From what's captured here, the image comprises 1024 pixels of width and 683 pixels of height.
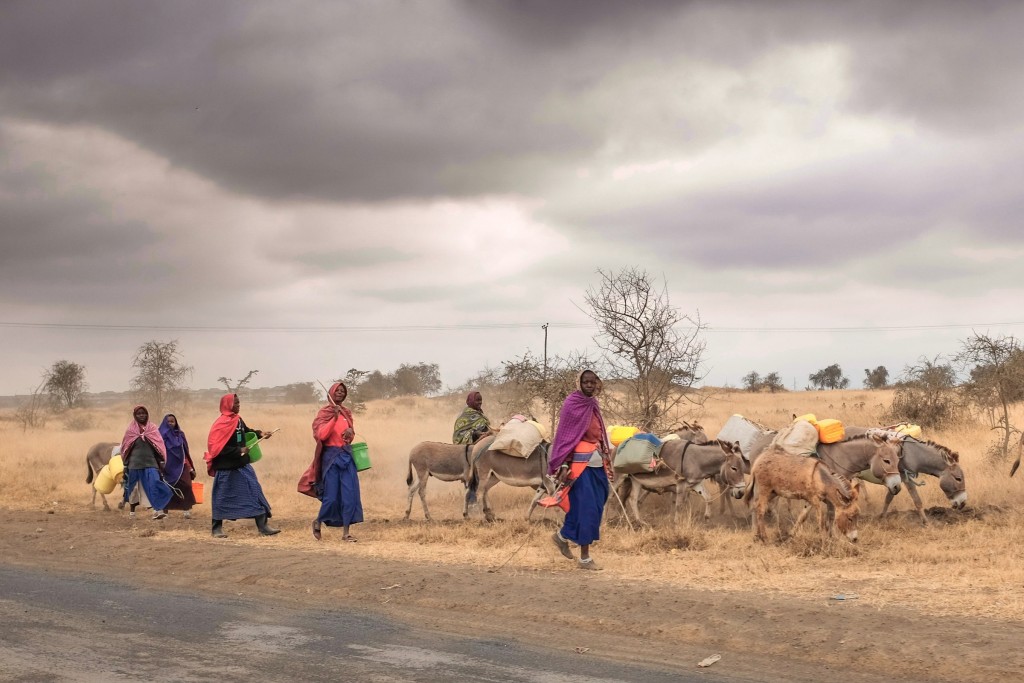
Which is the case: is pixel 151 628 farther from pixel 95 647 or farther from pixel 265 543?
pixel 265 543

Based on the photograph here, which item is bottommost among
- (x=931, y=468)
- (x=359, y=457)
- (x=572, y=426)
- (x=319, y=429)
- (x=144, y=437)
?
(x=931, y=468)

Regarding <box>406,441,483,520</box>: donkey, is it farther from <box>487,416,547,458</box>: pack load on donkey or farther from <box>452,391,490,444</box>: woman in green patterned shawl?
<box>487,416,547,458</box>: pack load on donkey

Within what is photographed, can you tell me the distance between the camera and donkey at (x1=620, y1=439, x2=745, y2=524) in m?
14.3

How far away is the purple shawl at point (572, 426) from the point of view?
11.0 meters

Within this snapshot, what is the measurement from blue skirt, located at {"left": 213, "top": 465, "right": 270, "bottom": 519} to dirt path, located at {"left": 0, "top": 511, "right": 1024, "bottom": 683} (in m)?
1.26

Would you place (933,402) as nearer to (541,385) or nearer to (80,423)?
(541,385)

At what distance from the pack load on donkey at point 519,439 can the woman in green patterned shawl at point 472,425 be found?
1195 mm

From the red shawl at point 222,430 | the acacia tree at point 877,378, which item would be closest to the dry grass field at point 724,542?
the red shawl at point 222,430

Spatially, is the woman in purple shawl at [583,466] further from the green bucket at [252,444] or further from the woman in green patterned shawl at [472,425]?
the green bucket at [252,444]

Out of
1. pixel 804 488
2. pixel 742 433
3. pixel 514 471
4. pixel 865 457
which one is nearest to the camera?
pixel 804 488

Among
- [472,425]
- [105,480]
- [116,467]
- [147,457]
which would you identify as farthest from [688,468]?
[105,480]

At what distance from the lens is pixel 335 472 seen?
547 inches

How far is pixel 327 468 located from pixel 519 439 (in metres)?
3.11

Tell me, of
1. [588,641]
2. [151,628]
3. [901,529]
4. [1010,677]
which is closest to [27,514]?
[151,628]
